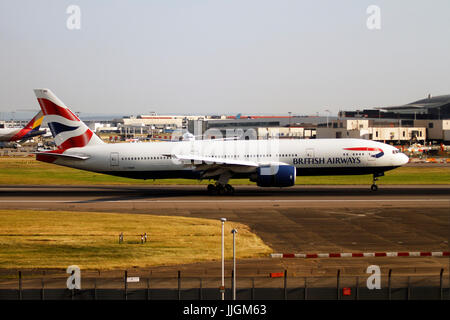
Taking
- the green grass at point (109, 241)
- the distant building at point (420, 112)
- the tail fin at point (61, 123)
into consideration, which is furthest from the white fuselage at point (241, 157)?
the distant building at point (420, 112)

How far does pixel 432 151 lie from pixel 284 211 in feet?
244

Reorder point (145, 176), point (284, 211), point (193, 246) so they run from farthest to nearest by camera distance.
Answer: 1. point (145, 176)
2. point (284, 211)
3. point (193, 246)

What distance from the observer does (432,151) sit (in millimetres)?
104000

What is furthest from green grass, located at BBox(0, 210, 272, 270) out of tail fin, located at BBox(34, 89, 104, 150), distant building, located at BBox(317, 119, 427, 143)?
distant building, located at BBox(317, 119, 427, 143)

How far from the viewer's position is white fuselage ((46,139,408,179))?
49.8 metres

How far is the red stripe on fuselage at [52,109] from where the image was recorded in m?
50.4

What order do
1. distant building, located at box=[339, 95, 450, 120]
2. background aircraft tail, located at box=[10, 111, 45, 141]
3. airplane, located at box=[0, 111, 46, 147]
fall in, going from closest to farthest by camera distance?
1. background aircraft tail, located at box=[10, 111, 45, 141]
2. airplane, located at box=[0, 111, 46, 147]
3. distant building, located at box=[339, 95, 450, 120]

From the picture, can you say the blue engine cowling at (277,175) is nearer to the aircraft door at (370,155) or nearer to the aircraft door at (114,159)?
the aircraft door at (370,155)

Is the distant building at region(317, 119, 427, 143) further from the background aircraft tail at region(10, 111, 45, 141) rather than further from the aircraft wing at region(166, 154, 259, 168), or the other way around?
the background aircraft tail at region(10, 111, 45, 141)

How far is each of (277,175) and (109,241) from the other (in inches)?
825

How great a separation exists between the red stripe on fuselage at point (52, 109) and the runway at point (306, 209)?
7.98 meters

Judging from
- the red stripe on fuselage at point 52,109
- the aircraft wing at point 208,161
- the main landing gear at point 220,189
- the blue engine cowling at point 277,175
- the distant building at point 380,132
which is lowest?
the main landing gear at point 220,189

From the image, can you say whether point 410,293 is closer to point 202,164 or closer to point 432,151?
point 202,164
